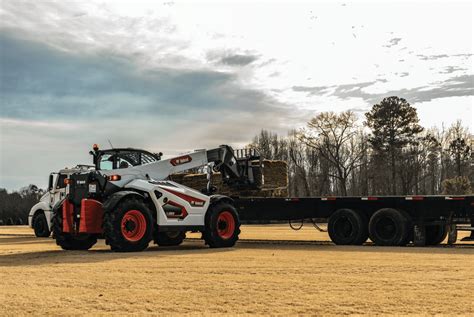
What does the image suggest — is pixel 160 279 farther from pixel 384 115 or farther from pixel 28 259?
pixel 384 115

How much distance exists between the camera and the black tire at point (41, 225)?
79.7 feet

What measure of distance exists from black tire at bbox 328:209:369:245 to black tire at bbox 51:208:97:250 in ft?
24.9

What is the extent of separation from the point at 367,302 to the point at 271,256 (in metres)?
5.98

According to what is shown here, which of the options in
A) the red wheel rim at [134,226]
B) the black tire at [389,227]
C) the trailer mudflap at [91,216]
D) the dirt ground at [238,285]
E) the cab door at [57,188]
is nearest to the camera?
the dirt ground at [238,285]

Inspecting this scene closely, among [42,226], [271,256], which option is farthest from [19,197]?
[271,256]

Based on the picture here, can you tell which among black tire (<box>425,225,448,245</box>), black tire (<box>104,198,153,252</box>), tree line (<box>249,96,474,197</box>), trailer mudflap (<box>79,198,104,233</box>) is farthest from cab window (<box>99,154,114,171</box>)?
tree line (<box>249,96,474,197</box>)

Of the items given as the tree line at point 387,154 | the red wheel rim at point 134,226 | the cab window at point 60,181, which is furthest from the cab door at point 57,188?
the tree line at point 387,154

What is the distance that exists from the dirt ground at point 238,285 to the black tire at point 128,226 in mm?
808

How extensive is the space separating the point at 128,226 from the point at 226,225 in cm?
Answer: 332

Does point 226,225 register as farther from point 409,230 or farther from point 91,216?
point 409,230

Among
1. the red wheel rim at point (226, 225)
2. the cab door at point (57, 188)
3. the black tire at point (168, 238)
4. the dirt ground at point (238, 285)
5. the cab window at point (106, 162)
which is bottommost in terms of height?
the dirt ground at point (238, 285)

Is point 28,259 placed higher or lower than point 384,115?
lower

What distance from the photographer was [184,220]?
15852 millimetres

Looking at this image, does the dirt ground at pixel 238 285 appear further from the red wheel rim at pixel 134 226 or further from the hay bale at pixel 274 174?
the hay bale at pixel 274 174
